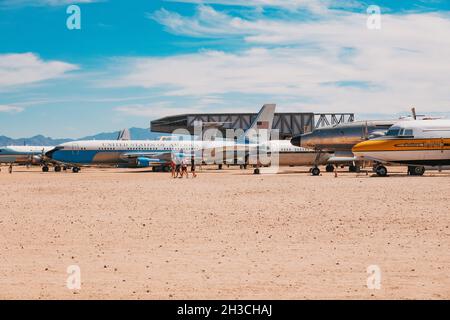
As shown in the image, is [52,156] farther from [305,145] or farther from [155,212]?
[155,212]

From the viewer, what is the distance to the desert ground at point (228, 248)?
31.4 ft

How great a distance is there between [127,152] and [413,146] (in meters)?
44.0

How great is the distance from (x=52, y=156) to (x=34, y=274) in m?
67.3

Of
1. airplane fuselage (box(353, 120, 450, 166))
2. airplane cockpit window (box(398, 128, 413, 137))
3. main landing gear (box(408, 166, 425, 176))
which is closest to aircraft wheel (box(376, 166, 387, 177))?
airplane fuselage (box(353, 120, 450, 166))

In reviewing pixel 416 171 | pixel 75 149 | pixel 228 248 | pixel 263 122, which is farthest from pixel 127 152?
pixel 228 248

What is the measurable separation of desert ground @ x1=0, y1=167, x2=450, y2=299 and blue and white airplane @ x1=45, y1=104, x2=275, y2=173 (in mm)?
50554

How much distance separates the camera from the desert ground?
957 cm

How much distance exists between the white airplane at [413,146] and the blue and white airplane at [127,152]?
103ft

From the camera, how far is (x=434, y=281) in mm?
9859

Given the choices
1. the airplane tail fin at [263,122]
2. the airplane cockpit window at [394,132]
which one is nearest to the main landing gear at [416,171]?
the airplane cockpit window at [394,132]

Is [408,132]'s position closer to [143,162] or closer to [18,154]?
[143,162]

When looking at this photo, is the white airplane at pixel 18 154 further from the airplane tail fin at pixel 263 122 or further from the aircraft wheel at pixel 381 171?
the aircraft wheel at pixel 381 171

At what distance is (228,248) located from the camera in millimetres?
13297
